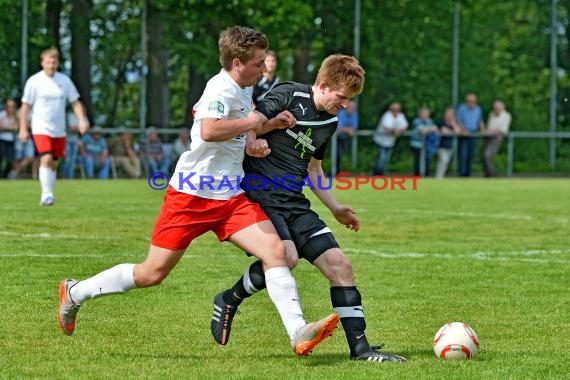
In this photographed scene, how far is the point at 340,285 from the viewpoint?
22.9ft

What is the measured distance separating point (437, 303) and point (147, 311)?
2.12 metres

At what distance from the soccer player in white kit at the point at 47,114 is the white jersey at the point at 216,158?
996 cm

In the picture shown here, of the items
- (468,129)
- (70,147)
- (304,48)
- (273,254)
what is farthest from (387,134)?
(273,254)

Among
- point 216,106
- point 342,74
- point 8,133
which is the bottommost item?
point 8,133

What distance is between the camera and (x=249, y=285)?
726cm

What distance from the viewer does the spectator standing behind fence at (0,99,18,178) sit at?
2612cm

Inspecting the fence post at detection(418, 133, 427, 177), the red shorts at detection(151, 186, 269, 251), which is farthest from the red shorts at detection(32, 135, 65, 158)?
the fence post at detection(418, 133, 427, 177)

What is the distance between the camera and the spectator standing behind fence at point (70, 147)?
27.4 metres

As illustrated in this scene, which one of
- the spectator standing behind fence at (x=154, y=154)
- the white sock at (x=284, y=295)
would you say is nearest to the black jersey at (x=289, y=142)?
the white sock at (x=284, y=295)

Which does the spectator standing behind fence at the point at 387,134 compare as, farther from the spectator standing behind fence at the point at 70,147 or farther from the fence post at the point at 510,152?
the spectator standing behind fence at the point at 70,147

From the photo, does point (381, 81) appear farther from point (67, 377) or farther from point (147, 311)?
point (67, 377)

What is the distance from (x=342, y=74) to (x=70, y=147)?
20912 mm

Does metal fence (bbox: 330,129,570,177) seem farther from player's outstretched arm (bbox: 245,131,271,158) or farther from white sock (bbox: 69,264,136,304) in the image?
player's outstretched arm (bbox: 245,131,271,158)

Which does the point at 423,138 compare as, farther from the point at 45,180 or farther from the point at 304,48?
the point at 45,180
